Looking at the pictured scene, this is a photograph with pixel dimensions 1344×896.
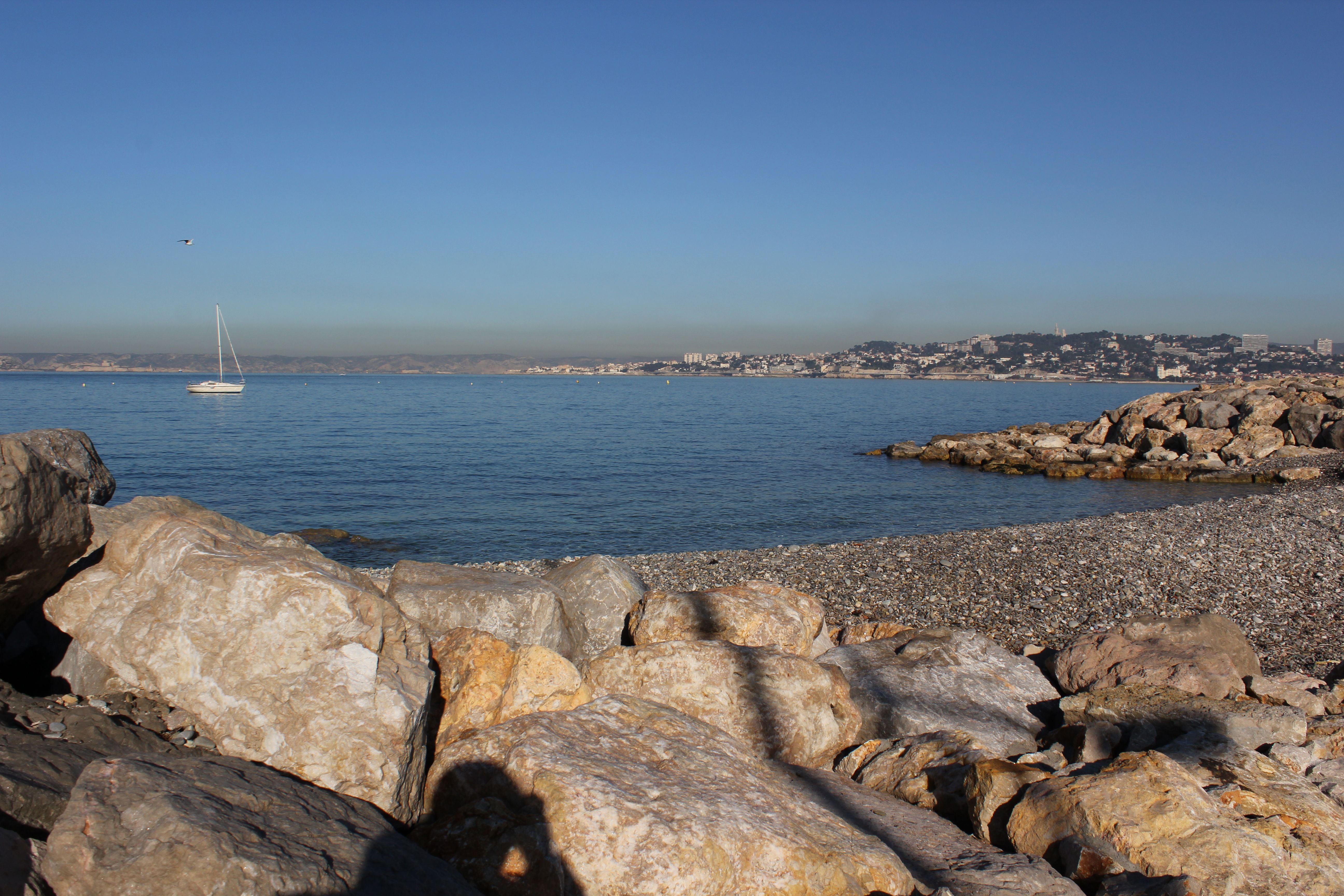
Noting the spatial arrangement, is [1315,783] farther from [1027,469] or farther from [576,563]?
[1027,469]

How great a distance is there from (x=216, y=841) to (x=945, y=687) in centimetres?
613

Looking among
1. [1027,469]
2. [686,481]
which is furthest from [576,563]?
[1027,469]

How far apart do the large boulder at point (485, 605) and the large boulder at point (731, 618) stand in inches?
33.7

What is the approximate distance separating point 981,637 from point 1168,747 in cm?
245

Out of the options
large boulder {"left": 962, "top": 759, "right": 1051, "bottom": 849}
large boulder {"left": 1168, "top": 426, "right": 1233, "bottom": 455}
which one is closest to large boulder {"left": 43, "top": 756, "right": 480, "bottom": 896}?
large boulder {"left": 962, "top": 759, "right": 1051, "bottom": 849}

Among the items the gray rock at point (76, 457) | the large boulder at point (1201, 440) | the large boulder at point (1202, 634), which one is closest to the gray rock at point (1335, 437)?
the large boulder at point (1201, 440)

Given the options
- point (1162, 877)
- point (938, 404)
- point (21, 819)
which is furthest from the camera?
point (938, 404)

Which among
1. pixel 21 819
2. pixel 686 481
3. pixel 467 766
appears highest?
pixel 21 819

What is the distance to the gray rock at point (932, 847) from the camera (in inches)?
161

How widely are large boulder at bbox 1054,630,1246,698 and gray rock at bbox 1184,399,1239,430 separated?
34.8 m

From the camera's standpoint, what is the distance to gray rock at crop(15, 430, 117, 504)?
5.34 metres

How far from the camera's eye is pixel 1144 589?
42.9 feet

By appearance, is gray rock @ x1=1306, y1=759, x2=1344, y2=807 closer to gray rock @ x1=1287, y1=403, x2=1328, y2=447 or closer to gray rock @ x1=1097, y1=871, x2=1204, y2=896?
gray rock @ x1=1097, y1=871, x2=1204, y2=896

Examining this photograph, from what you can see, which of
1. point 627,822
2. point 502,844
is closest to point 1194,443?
point 627,822
